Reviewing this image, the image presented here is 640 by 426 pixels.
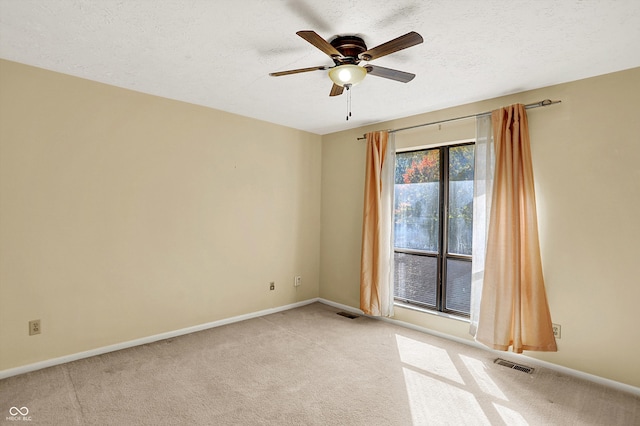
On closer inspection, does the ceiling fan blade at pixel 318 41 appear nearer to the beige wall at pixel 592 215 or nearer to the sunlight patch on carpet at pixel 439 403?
the beige wall at pixel 592 215

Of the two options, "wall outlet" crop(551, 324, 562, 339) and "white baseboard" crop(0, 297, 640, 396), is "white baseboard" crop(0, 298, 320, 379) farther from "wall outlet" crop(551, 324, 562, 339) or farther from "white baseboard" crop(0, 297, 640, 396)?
"wall outlet" crop(551, 324, 562, 339)

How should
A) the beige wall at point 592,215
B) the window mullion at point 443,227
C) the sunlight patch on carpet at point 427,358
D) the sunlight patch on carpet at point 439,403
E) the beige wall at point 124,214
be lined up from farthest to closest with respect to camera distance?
the window mullion at point 443,227 → the sunlight patch on carpet at point 427,358 → the beige wall at point 124,214 → the beige wall at point 592,215 → the sunlight patch on carpet at point 439,403

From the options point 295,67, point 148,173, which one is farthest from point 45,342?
point 295,67

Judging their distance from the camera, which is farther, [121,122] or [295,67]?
[121,122]

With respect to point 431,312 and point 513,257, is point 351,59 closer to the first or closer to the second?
point 513,257

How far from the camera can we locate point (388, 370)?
9.32 feet

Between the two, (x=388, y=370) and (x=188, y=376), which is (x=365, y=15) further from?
(x=188, y=376)

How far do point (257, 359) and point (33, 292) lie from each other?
1968 mm

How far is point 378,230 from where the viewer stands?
13.3 feet

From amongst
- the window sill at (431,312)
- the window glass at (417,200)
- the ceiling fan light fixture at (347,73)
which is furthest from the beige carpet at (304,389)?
the ceiling fan light fixture at (347,73)

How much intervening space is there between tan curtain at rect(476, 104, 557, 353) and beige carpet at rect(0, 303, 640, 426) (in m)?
0.32

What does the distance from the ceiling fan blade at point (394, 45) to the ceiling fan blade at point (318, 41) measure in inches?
7.9

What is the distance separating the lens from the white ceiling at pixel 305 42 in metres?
1.90

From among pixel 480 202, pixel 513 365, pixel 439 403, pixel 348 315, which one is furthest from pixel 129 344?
pixel 480 202
